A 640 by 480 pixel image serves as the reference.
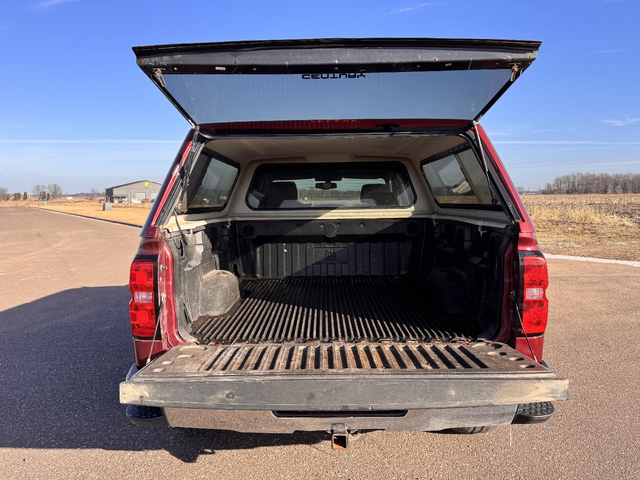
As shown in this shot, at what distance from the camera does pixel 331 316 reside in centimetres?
344

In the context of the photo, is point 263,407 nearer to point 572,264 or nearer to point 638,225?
point 572,264

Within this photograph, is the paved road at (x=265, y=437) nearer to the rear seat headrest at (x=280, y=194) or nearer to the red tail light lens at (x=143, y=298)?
the red tail light lens at (x=143, y=298)

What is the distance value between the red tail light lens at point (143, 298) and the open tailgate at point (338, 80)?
105cm

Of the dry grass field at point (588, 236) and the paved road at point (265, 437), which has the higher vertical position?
the paved road at point (265, 437)

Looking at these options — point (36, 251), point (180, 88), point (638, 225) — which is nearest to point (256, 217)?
point (180, 88)

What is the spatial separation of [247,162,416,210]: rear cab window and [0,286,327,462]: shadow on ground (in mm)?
2202

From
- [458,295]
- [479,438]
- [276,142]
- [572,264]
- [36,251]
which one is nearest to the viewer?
[479,438]

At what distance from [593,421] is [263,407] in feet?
8.29

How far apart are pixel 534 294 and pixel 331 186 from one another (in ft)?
8.41

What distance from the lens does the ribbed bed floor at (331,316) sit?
9.64 ft

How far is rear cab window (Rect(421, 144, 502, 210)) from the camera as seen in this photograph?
3.17 m

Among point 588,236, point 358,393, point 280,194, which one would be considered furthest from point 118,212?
point 358,393

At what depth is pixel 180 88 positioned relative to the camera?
2494 mm

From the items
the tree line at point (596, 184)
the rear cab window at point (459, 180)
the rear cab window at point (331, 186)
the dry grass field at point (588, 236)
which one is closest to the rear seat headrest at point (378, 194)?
the rear cab window at point (331, 186)
